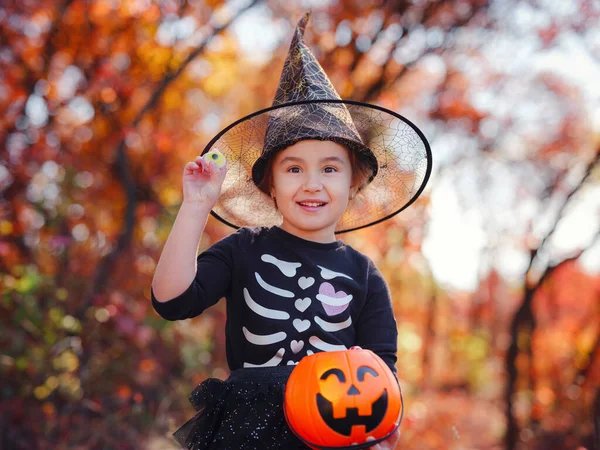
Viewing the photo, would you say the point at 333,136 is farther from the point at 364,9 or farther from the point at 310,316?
the point at 364,9

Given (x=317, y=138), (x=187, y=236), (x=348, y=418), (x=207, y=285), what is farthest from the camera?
(x=317, y=138)

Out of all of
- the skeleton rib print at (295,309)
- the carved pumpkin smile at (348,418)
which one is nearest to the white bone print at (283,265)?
the skeleton rib print at (295,309)

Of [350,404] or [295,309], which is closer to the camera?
[350,404]

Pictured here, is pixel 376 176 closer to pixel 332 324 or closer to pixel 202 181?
pixel 332 324

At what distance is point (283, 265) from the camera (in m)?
2.00

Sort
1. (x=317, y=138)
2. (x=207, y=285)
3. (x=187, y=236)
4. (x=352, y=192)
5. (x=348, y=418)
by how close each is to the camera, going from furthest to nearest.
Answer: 1. (x=352, y=192)
2. (x=317, y=138)
3. (x=207, y=285)
4. (x=187, y=236)
5. (x=348, y=418)

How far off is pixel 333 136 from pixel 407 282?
43.4ft

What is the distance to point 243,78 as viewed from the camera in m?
9.20

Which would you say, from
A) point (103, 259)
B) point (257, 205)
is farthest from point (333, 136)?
point (103, 259)

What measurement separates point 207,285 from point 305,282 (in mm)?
306

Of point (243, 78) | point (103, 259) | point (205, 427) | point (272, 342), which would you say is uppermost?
point (243, 78)

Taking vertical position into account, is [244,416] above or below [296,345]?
below

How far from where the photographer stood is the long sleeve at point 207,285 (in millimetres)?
1752

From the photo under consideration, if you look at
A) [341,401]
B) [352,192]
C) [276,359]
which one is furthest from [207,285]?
[352,192]
